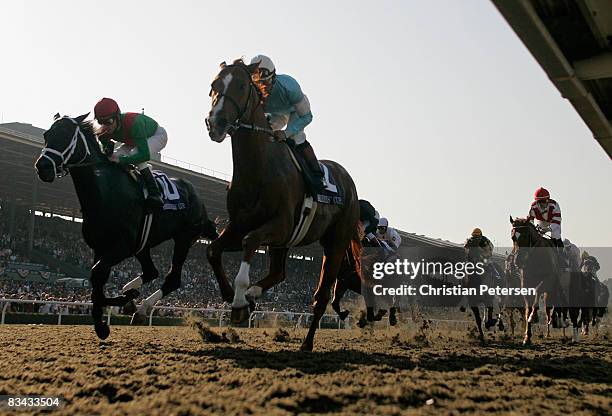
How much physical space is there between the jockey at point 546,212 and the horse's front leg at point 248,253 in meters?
6.14

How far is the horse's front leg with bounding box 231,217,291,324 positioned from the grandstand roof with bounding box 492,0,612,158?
2.35m

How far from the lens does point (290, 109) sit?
659 cm

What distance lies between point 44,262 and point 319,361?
25739 mm

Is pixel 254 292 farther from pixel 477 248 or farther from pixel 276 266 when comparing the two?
pixel 477 248

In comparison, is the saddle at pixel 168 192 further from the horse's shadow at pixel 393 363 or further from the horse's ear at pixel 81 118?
the horse's shadow at pixel 393 363

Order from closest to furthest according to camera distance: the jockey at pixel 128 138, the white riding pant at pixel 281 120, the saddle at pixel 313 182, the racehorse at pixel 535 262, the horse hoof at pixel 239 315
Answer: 1. the horse hoof at pixel 239 315
2. the saddle at pixel 313 182
3. the white riding pant at pixel 281 120
4. the jockey at pixel 128 138
5. the racehorse at pixel 535 262

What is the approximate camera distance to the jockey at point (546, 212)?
1038cm

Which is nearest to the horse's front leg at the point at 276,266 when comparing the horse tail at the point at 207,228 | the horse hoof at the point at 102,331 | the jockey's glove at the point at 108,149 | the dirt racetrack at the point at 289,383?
the dirt racetrack at the point at 289,383

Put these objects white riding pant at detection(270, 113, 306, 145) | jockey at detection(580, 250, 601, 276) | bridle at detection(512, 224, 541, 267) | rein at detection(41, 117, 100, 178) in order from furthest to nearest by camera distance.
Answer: jockey at detection(580, 250, 601, 276) < bridle at detection(512, 224, 541, 267) < white riding pant at detection(270, 113, 306, 145) < rein at detection(41, 117, 100, 178)

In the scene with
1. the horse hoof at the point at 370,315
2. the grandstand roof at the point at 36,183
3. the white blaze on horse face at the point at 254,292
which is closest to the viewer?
the white blaze on horse face at the point at 254,292

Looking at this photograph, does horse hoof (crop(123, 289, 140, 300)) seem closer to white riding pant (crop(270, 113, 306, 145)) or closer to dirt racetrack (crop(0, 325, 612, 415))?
dirt racetrack (crop(0, 325, 612, 415))

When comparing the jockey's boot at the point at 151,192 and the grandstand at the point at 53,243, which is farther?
the grandstand at the point at 53,243

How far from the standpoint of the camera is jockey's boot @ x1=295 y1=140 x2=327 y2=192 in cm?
625

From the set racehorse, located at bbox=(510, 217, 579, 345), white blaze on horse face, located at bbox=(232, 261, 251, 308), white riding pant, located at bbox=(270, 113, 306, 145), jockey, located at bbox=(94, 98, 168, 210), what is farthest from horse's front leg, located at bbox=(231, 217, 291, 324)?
racehorse, located at bbox=(510, 217, 579, 345)
